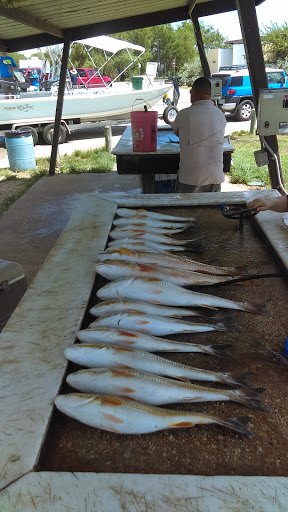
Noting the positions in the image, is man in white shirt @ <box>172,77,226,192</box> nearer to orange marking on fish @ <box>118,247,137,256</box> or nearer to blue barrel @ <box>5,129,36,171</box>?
orange marking on fish @ <box>118,247,137,256</box>

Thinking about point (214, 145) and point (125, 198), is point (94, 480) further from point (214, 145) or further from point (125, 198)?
point (214, 145)

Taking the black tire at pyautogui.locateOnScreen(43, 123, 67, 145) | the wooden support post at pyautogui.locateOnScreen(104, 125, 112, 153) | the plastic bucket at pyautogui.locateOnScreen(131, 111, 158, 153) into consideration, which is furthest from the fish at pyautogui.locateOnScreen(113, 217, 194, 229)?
the black tire at pyautogui.locateOnScreen(43, 123, 67, 145)

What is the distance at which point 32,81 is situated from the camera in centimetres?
1834

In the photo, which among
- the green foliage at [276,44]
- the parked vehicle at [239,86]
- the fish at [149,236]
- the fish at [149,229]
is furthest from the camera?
the green foliage at [276,44]

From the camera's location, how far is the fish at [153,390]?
1583 millimetres

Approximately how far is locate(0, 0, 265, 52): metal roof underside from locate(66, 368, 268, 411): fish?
225 inches

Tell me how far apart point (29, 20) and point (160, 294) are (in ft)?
20.7

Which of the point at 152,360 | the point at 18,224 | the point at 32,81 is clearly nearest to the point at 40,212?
the point at 18,224

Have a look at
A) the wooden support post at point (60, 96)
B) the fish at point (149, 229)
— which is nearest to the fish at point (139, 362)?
the fish at point (149, 229)

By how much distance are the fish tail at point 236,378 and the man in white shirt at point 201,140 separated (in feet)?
12.4

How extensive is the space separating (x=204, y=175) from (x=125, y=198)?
4.84 feet

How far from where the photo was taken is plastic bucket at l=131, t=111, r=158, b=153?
15.8ft

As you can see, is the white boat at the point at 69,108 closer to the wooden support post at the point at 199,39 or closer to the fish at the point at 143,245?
the wooden support post at the point at 199,39

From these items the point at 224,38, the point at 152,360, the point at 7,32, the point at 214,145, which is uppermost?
the point at 224,38
